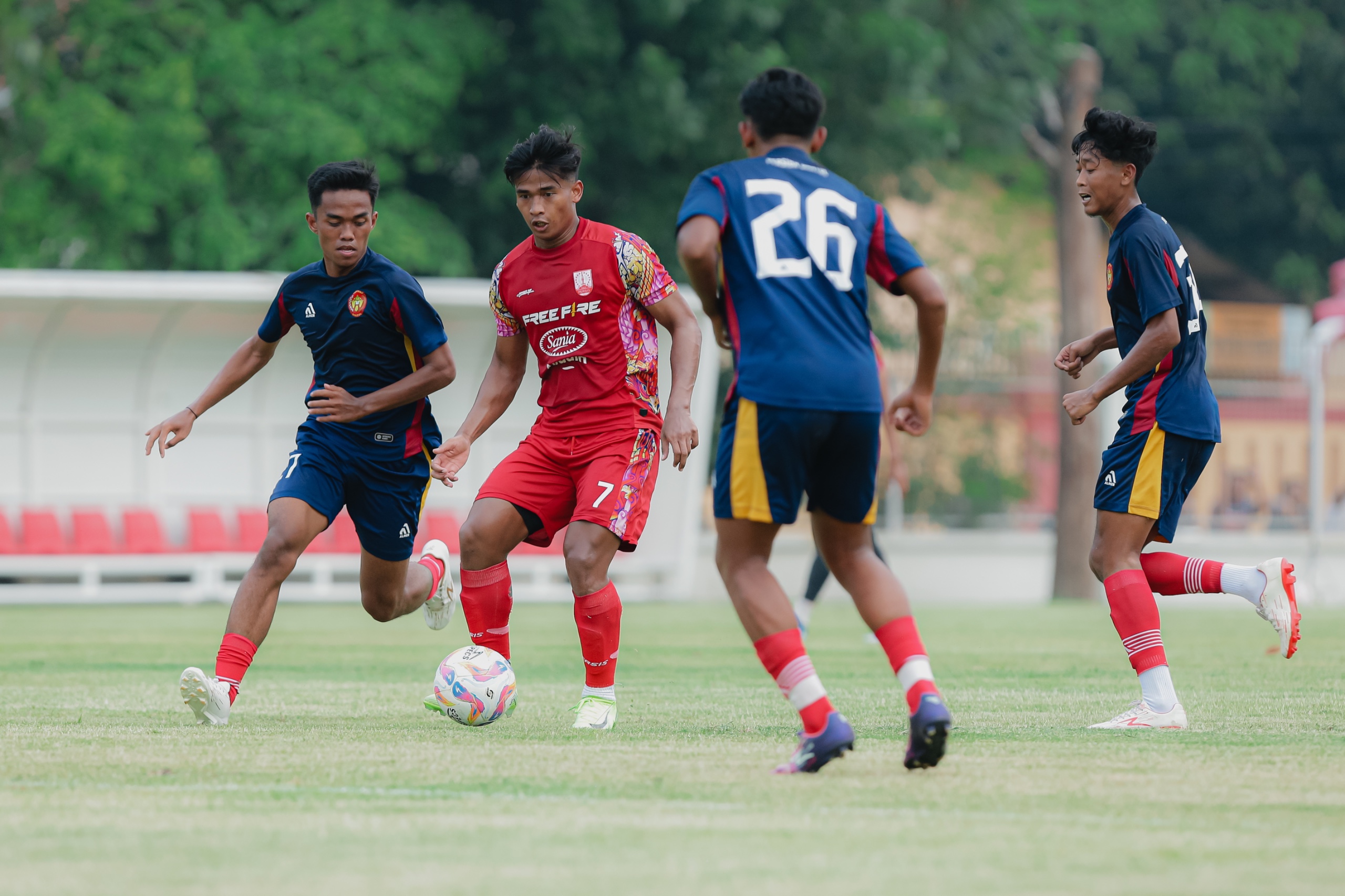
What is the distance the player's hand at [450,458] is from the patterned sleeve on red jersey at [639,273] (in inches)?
35.9

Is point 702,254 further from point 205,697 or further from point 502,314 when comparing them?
point 205,697

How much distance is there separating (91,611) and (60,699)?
1058 cm

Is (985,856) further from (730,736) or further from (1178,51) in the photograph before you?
(1178,51)

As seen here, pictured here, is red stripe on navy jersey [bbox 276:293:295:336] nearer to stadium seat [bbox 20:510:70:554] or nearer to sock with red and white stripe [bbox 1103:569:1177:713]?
sock with red and white stripe [bbox 1103:569:1177:713]

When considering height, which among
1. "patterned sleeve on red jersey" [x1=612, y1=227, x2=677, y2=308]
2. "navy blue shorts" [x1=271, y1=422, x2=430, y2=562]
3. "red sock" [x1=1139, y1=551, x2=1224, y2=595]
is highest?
"patterned sleeve on red jersey" [x1=612, y1=227, x2=677, y2=308]

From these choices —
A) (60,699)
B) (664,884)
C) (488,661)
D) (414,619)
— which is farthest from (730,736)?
(414,619)

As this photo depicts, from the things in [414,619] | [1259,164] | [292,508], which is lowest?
[414,619]

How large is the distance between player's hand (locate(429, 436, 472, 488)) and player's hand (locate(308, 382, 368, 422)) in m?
0.66

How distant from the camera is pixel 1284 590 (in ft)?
24.4

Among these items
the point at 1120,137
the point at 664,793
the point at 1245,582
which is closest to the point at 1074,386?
the point at 1245,582

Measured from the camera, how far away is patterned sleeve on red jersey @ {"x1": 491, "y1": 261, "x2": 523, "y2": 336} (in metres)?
7.43

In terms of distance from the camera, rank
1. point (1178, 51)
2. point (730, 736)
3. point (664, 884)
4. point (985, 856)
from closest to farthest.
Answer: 1. point (664, 884)
2. point (985, 856)
3. point (730, 736)
4. point (1178, 51)

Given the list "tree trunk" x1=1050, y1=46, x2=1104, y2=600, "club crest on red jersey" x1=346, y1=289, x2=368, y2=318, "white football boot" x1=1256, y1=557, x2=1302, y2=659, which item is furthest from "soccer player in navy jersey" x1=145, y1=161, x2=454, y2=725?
"tree trunk" x1=1050, y1=46, x2=1104, y2=600

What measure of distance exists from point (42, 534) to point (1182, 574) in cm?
1548
